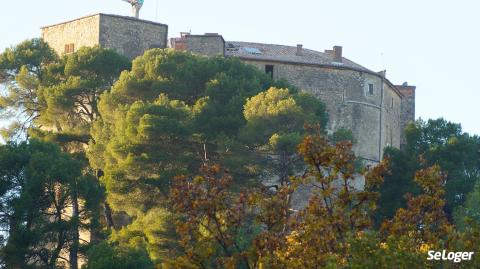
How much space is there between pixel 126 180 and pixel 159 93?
4.29 metres

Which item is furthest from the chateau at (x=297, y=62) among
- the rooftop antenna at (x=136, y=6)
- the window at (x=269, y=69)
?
the rooftop antenna at (x=136, y=6)

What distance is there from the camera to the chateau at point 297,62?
50188 mm

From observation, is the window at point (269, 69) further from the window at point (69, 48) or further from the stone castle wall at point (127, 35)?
the window at point (69, 48)

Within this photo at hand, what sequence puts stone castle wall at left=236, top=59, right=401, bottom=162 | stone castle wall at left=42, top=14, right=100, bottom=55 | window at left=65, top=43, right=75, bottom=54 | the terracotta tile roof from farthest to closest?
the terracotta tile roof → stone castle wall at left=236, top=59, right=401, bottom=162 → window at left=65, top=43, right=75, bottom=54 → stone castle wall at left=42, top=14, right=100, bottom=55

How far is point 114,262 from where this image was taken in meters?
34.5

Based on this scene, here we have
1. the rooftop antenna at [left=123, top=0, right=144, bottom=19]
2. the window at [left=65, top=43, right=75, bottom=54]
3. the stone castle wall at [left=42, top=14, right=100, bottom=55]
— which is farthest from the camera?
the rooftop antenna at [left=123, top=0, right=144, bottom=19]

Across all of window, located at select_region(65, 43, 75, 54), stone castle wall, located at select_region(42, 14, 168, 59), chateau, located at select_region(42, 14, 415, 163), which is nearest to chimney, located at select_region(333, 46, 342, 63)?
chateau, located at select_region(42, 14, 415, 163)

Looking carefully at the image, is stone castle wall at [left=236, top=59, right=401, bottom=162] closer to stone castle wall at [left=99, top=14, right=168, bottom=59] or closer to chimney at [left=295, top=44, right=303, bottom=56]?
chimney at [left=295, top=44, right=303, bottom=56]

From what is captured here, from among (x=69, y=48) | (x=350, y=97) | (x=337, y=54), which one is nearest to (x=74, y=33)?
(x=69, y=48)

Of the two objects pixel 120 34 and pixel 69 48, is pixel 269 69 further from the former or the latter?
pixel 69 48

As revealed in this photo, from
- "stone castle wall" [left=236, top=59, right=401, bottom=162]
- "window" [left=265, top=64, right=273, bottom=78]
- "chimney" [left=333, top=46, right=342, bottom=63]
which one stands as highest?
"chimney" [left=333, top=46, right=342, bottom=63]

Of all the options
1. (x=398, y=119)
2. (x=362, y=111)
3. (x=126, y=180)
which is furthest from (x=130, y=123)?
(x=398, y=119)

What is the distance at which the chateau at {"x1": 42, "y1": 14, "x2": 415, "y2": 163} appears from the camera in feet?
165

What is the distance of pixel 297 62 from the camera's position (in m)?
52.0
